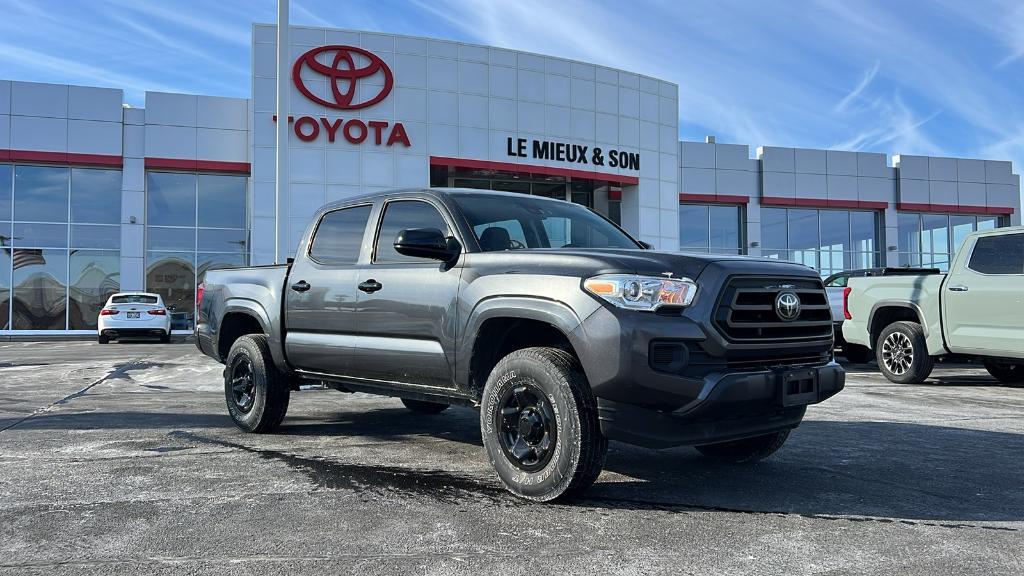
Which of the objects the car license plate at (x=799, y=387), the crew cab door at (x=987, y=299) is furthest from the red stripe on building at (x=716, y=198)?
the car license plate at (x=799, y=387)

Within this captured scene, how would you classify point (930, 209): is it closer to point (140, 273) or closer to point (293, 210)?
point (293, 210)

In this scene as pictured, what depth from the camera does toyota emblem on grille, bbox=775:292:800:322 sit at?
13.4 ft

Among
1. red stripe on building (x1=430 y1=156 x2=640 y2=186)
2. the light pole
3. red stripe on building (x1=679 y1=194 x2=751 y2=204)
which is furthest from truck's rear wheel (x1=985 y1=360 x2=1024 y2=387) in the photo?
red stripe on building (x1=679 y1=194 x2=751 y2=204)

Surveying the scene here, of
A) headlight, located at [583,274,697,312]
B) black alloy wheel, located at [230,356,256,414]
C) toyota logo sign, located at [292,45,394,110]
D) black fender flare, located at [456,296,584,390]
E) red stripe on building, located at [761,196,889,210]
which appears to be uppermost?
toyota logo sign, located at [292,45,394,110]

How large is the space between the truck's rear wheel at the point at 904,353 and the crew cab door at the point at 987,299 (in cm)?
40

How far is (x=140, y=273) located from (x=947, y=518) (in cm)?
2612

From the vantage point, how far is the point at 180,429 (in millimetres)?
6379

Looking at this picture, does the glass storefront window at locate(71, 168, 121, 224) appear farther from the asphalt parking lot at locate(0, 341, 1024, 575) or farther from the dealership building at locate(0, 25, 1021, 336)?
the asphalt parking lot at locate(0, 341, 1024, 575)

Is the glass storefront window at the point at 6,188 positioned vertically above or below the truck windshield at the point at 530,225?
above

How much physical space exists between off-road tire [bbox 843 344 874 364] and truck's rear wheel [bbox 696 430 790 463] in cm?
871

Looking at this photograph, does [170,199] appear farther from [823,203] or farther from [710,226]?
[823,203]

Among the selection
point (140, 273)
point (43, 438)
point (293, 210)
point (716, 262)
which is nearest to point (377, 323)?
point (716, 262)

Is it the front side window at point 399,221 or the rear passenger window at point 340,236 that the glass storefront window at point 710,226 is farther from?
the front side window at point 399,221

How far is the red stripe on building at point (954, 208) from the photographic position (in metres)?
34.3
